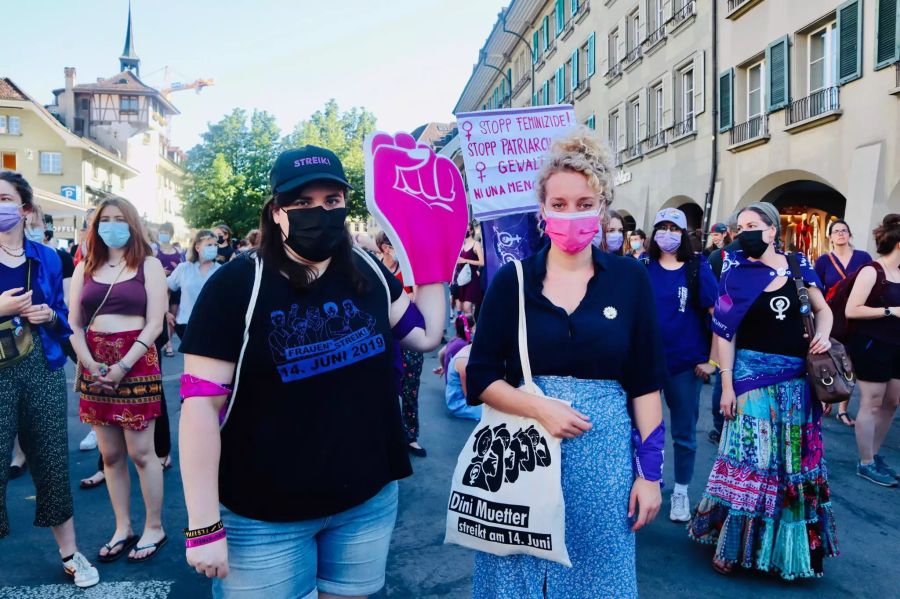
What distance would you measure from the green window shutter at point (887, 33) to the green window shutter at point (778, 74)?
8.44 feet

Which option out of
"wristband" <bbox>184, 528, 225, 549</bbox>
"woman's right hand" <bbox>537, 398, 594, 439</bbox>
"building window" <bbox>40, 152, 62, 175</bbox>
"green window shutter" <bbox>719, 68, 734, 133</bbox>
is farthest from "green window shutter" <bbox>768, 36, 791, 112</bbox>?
"building window" <bbox>40, 152, 62, 175</bbox>

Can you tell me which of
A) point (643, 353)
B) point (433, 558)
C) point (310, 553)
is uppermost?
point (643, 353)

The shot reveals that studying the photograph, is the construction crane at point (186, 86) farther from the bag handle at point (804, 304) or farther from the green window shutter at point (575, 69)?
the bag handle at point (804, 304)

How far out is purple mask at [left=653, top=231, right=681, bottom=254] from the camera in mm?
4562

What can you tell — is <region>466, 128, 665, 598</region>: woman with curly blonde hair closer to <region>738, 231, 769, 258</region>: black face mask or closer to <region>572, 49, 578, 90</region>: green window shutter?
<region>738, 231, 769, 258</region>: black face mask

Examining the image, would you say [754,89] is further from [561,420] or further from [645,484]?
[561,420]

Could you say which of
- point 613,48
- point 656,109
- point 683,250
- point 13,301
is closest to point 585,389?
point 683,250

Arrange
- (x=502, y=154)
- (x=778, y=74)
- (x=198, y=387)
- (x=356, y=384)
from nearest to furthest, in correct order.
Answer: (x=198, y=387), (x=356, y=384), (x=502, y=154), (x=778, y=74)

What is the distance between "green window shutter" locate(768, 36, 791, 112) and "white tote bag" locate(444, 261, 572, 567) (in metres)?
14.8

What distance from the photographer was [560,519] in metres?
2.05

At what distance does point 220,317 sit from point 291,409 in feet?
1.13

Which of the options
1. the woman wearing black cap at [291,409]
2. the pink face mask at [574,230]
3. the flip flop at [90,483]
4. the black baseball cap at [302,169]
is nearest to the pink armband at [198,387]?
the woman wearing black cap at [291,409]

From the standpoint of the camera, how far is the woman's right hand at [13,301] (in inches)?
133

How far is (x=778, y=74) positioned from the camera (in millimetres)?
14703
